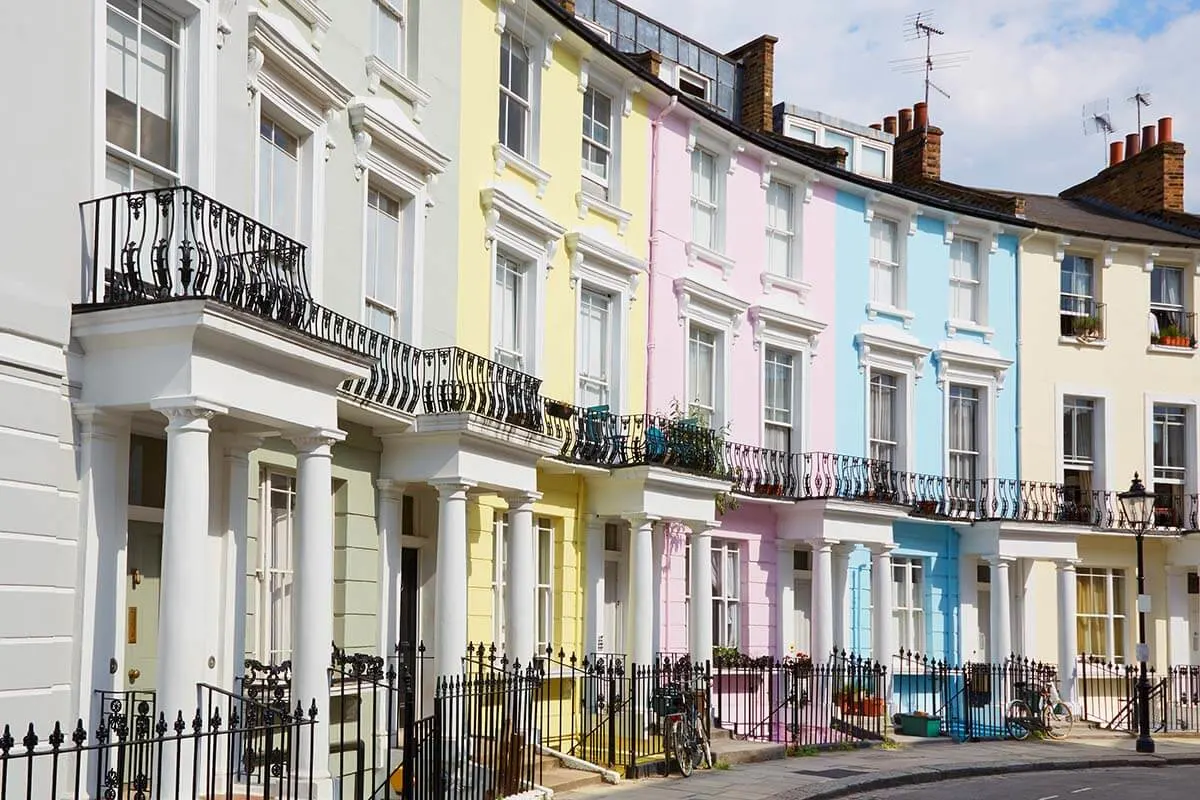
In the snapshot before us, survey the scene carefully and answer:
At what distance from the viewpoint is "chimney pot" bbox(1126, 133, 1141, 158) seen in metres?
32.4

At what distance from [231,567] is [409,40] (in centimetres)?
684

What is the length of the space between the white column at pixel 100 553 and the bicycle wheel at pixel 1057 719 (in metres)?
18.0

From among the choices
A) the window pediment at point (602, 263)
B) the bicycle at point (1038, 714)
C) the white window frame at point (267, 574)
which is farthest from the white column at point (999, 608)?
the white window frame at point (267, 574)

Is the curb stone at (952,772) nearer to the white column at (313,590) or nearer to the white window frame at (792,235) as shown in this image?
the white column at (313,590)

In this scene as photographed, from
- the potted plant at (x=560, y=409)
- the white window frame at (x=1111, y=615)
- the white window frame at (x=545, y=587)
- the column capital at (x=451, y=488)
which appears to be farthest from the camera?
the white window frame at (x=1111, y=615)

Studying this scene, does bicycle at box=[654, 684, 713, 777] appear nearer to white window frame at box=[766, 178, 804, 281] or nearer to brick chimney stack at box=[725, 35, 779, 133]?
white window frame at box=[766, 178, 804, 281]

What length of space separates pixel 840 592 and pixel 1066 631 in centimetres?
525

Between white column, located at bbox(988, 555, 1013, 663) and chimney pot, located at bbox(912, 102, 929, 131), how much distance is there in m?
9.11

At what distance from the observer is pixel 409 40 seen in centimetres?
1641

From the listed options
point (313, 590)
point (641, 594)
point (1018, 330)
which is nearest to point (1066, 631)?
point (1018, 330)

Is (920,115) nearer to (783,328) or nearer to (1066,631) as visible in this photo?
(783,328)

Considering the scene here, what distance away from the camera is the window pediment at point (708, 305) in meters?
21.8

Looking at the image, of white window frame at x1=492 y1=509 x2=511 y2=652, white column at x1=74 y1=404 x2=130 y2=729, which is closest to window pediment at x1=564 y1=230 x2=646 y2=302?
white window frame at x1=492 y1=509 x2=511 y2=652

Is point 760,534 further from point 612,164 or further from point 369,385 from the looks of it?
point 369,385
